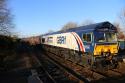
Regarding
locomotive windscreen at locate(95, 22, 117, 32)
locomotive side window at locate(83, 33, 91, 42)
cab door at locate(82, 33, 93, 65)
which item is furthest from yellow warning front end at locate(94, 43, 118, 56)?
locomotive windscreen at locate(95, 22, 117, 32)

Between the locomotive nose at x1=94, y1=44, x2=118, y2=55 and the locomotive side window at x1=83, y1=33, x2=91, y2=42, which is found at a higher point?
the locomotive side window at x1=83, y1=33, x2=91, y2=42

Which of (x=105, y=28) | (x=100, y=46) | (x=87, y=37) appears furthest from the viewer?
(x=87, y=37)

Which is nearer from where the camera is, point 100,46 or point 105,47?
point 100,46

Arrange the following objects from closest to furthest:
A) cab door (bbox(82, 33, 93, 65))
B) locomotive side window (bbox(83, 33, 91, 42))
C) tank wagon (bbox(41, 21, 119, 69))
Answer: tank wagon (bbox(41, 21, 119, 69)) → cab door (bbox(82, 33, 93, 65)) → locomotive side window (bbox(83, 33, 91, 42))

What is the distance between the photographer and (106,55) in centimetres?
1827

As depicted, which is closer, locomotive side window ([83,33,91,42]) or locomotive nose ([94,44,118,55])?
locomotive nose ([94,44,118,55])

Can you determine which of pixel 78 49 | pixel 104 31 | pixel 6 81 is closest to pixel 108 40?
pixel 104 31

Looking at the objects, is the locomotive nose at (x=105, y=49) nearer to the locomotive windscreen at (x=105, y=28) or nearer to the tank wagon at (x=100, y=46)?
the tank wagon at (x=100, y=46)

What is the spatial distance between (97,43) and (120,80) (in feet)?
16.5

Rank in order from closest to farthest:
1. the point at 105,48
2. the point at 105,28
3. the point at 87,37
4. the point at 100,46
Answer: the point at 100,46
the point at 105,48
the point at 105,28
the point at 87,37

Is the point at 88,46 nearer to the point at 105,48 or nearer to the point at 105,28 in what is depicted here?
the point at 105,48

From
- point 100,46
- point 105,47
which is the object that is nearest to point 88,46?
point 100,46

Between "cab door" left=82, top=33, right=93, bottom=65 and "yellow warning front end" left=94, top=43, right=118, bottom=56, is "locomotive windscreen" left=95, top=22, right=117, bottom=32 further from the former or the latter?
"yellow warning front end" left=94, top=43, right=118, bottom=56

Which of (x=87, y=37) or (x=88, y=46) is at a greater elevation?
(x=87, y=37)
